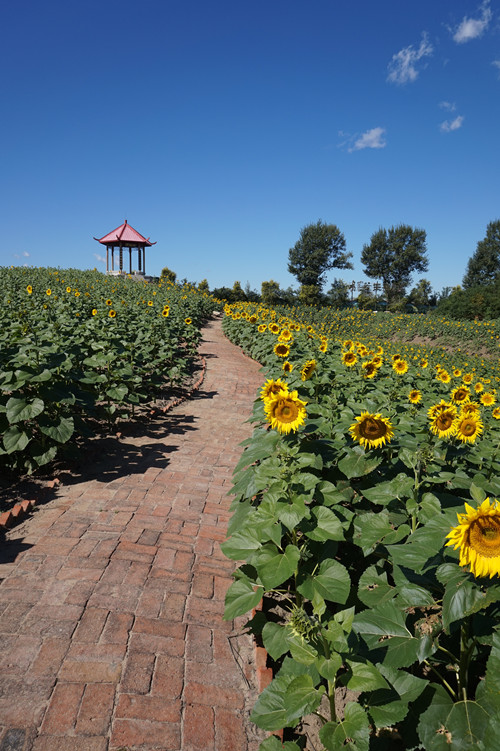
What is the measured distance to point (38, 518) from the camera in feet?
11.6

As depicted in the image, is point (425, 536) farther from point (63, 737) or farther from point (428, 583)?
point (63, 737)

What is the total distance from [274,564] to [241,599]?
1.15ft

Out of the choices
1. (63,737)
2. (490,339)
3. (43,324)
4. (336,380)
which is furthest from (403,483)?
(490,339)

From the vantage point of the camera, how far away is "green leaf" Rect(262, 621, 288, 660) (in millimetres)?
1954

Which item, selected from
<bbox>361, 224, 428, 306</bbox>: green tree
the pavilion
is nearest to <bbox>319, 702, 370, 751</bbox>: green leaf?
the pavilion

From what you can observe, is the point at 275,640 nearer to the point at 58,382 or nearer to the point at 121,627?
the point at 121,627

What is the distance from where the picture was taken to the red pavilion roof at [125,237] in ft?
105

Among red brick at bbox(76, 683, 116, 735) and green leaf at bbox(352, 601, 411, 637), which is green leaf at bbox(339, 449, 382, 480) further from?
red brick at bbox(76, 683, 116, 735)

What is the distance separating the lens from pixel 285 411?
263 cm

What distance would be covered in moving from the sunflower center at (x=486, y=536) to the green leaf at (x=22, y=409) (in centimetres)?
367

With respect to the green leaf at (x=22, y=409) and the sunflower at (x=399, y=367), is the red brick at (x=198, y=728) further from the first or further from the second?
the sunflower at (x=399, y=367)

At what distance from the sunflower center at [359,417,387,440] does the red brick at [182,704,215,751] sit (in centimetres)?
165

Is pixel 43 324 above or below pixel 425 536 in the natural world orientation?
above

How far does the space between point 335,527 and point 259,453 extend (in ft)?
2.54
